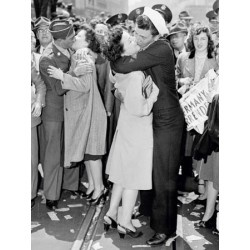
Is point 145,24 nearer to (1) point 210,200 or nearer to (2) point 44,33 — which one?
(1) point 210,200

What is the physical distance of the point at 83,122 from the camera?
4.39 metres

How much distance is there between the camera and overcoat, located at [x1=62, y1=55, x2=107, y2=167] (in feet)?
14.2

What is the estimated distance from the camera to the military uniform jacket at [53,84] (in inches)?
166

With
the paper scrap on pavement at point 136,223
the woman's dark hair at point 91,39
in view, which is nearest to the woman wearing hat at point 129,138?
the paper scrap on pavement at point 136,223

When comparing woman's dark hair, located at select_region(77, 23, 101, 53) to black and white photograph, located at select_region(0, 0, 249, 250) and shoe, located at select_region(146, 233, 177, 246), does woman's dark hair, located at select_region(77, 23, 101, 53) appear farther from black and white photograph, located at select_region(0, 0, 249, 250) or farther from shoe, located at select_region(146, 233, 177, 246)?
shoe, located at select_region(146, 233, 177, 246)

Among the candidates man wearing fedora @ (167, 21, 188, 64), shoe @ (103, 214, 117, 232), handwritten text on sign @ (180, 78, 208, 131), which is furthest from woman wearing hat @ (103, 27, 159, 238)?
man wearing fedora @ (167, 21, 188, 64)

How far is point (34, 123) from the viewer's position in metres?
4.16

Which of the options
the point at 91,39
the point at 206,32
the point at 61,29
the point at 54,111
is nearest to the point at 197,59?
the point at 206,32

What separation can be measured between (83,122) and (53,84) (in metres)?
0.47

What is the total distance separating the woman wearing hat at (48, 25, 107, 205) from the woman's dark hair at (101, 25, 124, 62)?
706 mm
